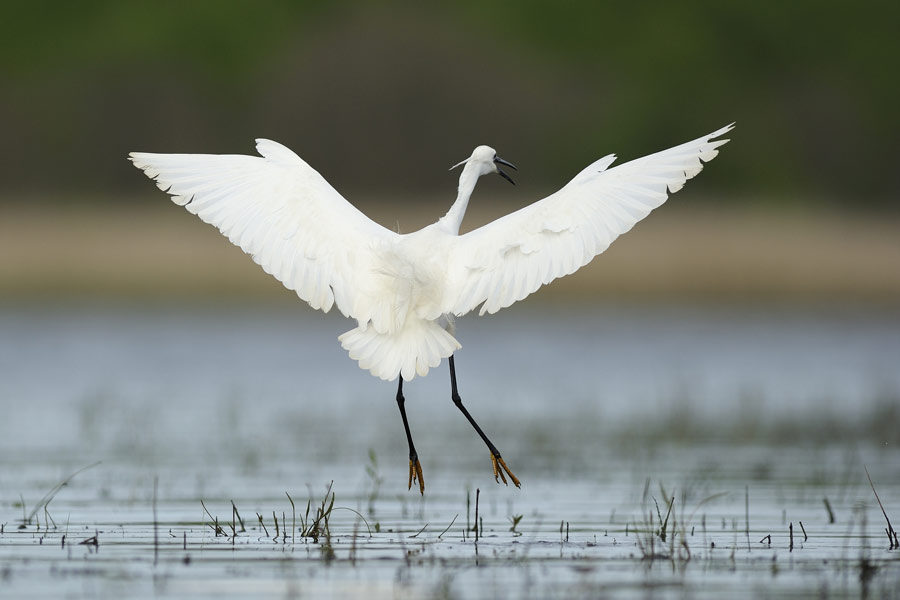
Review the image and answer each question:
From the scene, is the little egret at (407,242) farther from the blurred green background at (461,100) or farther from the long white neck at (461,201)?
the blurred green background at (461,100)

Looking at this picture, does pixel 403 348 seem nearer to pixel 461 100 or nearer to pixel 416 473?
pixel 416 473

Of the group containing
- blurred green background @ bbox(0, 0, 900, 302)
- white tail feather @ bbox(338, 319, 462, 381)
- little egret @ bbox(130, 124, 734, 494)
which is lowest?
white tail feather @ bbox(338, 319, 462, 381)

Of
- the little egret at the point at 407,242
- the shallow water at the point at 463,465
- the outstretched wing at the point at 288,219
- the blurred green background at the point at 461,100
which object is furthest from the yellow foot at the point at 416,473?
the blurred green background at the point at 461,100

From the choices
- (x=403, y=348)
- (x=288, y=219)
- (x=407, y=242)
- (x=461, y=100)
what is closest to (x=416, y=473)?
(x=403, y=348)

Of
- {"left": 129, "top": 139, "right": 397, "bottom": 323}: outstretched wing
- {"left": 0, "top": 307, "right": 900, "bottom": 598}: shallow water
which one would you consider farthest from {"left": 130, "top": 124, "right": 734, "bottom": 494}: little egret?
{"left": 0, "top": 307, "right": 900, "bottom": 598}: shallow water

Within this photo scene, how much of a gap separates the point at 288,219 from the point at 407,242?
64cm

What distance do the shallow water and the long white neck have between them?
1.33m

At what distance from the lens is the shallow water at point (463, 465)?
19.1 ft

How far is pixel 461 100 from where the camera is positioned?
38344 mm

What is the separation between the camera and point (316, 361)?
1677cm

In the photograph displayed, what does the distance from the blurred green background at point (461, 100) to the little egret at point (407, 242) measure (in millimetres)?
19260

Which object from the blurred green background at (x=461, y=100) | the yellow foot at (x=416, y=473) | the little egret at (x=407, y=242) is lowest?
the yellow foot at (x=416, y=473)

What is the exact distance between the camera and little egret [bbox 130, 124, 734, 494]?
294 inches

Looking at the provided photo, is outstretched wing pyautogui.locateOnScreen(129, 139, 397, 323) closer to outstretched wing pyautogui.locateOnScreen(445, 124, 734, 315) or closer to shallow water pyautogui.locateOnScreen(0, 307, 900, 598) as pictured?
outstretched wing pyautogui.locateOnScreen(445, 124, 734, 315)
